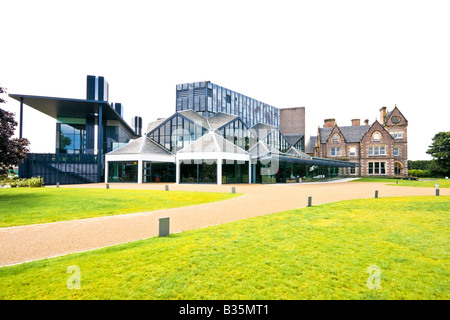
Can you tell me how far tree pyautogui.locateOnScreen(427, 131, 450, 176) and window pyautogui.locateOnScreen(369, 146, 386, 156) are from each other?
337 inches

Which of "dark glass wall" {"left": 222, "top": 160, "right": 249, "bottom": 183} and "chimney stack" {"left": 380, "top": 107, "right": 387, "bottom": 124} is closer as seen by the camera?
"dark glass wall" {"left": 222, "top": 160, "right": 249, "bottom": 183}

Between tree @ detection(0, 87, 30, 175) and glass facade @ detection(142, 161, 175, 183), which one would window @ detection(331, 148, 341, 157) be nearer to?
glass facade @ detection(142, 161, 175, 183)

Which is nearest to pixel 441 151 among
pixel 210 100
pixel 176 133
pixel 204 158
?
pixel 210 100

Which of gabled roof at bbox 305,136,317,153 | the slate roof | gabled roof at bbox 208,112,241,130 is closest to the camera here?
gabled roof at bbox 208,112,241,130

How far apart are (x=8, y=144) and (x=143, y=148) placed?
66.7ft

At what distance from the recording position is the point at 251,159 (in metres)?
35.0

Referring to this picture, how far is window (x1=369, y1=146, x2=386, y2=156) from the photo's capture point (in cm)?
5244

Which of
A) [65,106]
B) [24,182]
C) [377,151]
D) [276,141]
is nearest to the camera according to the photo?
[24,182]

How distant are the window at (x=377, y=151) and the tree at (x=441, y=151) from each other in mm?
8563

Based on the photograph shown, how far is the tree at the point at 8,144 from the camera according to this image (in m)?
15.3

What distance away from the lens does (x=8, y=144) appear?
15281 mm

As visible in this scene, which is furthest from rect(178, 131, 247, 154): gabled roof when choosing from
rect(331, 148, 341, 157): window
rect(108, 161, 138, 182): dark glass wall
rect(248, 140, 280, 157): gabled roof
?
rect(331, 148, 341, 157): window

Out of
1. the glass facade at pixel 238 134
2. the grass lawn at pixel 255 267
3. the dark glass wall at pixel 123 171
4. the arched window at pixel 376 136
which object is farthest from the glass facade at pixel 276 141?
the grass lawn at pixel 255 267

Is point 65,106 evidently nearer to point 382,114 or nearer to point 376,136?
point 376,136
